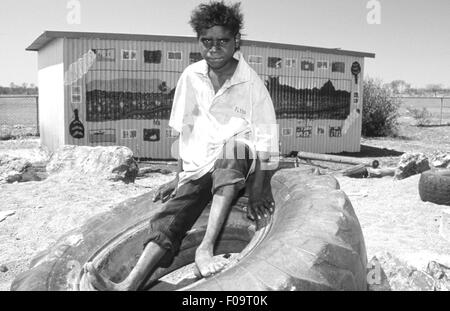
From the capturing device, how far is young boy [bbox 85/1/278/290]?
8.84ft

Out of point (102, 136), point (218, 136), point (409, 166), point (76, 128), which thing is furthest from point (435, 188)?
point (76, 128)

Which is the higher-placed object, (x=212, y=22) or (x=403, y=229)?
(x=212, y=22)

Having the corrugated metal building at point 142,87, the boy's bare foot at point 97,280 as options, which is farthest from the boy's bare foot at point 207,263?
the corrugated metal building at point 142,87

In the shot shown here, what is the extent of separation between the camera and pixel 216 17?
275cm

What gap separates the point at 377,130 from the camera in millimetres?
21062

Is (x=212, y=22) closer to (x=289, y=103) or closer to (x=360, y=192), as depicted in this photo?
(x=360, y=192)

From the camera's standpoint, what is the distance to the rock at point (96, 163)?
27.2ft

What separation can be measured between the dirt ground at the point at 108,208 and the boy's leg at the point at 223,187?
71.7 inches

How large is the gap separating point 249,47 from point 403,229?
927 centimetres

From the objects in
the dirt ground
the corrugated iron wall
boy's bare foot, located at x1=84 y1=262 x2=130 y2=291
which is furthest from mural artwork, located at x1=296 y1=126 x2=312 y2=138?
boy's bare foot, located at x1=84 y1=262 x2=130 y2=291

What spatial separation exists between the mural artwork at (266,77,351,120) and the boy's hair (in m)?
11.8

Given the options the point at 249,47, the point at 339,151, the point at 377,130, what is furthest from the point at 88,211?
the point at 377,130

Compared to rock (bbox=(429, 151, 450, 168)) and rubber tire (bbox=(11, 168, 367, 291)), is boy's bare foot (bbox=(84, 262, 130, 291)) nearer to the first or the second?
rubber tire (bbox=(11, 168, 367, 291))

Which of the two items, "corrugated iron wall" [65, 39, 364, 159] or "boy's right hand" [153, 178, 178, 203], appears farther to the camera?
"corrugated iron wall" [65, 39, 364, 159]
